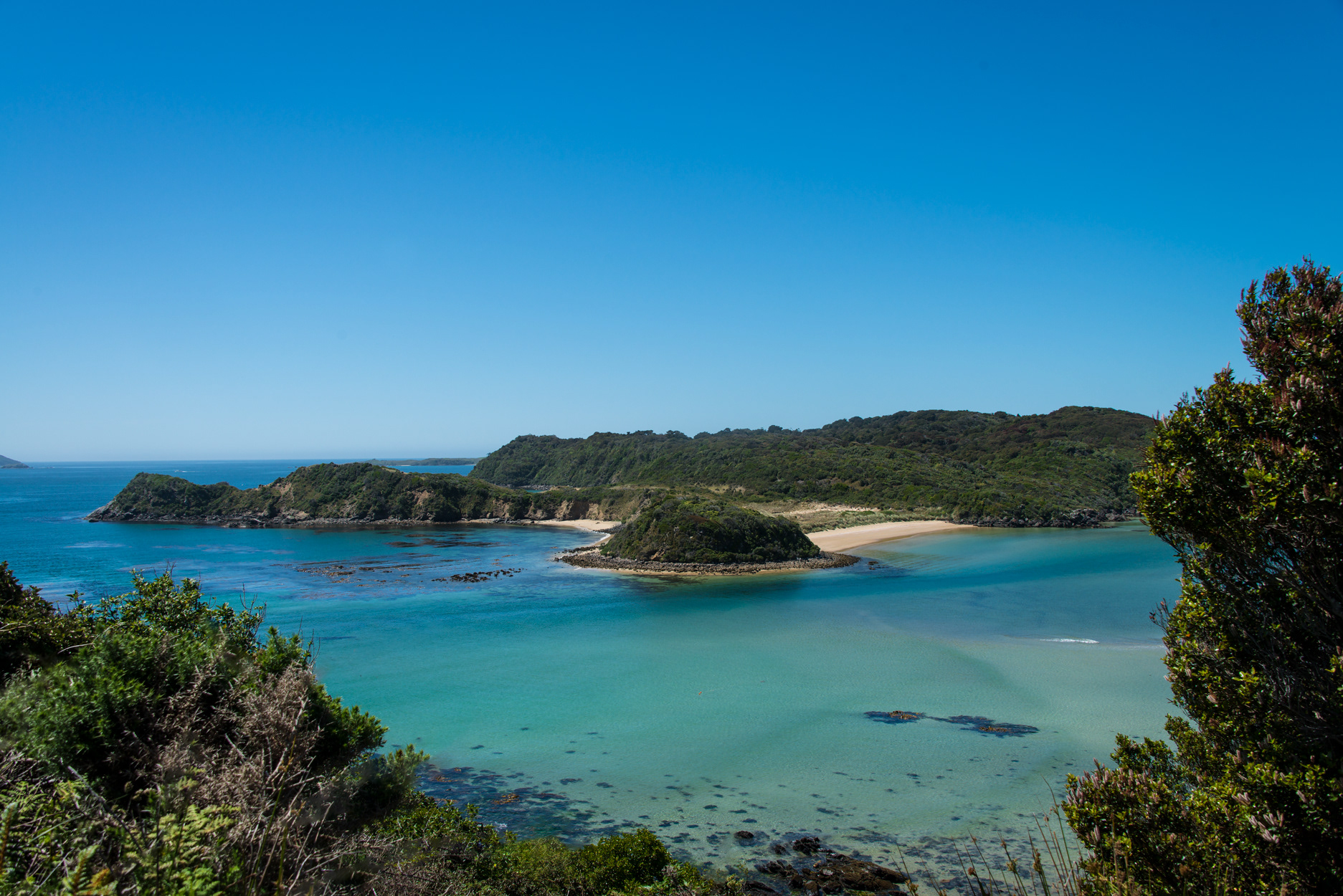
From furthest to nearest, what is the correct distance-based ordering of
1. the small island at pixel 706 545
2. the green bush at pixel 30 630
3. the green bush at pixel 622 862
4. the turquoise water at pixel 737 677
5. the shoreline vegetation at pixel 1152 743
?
the small island at pixel 706 545
the turquoise water at pixel 737 677
the green bush at pixel 622 862
the green bush at pixel 30 630
the shoreline vegetation at pixel 1152 743

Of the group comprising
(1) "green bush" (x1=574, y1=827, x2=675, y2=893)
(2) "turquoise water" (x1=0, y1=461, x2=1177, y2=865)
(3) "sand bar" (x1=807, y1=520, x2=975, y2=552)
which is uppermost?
(3) "sand bar" (x1=807, y1=520, x2=975, y2=552)

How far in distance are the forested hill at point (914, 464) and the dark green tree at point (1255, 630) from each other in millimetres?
56431

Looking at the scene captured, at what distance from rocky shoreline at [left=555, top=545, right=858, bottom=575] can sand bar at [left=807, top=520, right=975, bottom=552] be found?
6.25 metres

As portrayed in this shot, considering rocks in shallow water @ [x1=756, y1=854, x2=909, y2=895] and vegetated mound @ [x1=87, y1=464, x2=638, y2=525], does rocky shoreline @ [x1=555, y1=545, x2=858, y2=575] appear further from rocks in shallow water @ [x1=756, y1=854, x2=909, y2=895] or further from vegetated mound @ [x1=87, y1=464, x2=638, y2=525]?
rocks in shallow water @ [x1=756, y1=854, x2=909, y2=895]

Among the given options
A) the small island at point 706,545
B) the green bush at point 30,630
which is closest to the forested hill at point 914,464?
the small island at point 706,545

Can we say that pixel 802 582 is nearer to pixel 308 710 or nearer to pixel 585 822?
pixel 585 822

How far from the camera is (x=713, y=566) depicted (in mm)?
49469

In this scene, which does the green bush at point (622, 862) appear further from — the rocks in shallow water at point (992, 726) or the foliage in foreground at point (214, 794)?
the rocks in shallow water at point (992, 726)

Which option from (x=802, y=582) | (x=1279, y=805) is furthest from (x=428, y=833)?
(x=802, y=582)

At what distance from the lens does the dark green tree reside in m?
5.96

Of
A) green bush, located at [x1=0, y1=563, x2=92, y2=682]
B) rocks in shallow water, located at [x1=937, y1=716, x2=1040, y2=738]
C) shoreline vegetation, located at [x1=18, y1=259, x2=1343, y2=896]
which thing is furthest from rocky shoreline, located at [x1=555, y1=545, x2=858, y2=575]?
shoreline vegetation, located at [x1=18, y1=259, x2=1343, y2=896]

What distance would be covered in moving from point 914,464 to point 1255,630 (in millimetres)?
92850

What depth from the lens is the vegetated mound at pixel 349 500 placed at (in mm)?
80625

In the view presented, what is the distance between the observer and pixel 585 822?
45.8ft
